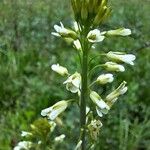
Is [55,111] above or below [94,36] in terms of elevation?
below

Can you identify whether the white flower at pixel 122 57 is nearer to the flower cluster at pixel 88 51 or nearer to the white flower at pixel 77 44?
the flower cluster at pixel 88 51

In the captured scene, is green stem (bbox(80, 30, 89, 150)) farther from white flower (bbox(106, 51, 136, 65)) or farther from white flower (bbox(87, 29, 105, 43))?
white flower (bbox(106, 51, 136, 65))

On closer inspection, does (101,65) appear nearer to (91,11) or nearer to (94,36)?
(94,36)

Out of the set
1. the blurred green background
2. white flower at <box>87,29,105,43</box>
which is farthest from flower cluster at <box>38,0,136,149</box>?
the blurred green background

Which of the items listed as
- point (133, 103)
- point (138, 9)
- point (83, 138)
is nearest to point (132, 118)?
point (133, 103)

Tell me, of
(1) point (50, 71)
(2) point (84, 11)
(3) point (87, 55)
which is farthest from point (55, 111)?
(1) point (50, 71)

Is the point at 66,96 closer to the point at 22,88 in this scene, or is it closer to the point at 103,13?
the point at 22,88

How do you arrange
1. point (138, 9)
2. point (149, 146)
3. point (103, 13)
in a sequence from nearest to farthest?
1. point (103, 13)
2. point (149, 146)
3. point (138, 9)

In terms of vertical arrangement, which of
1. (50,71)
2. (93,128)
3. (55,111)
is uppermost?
(55,111)
